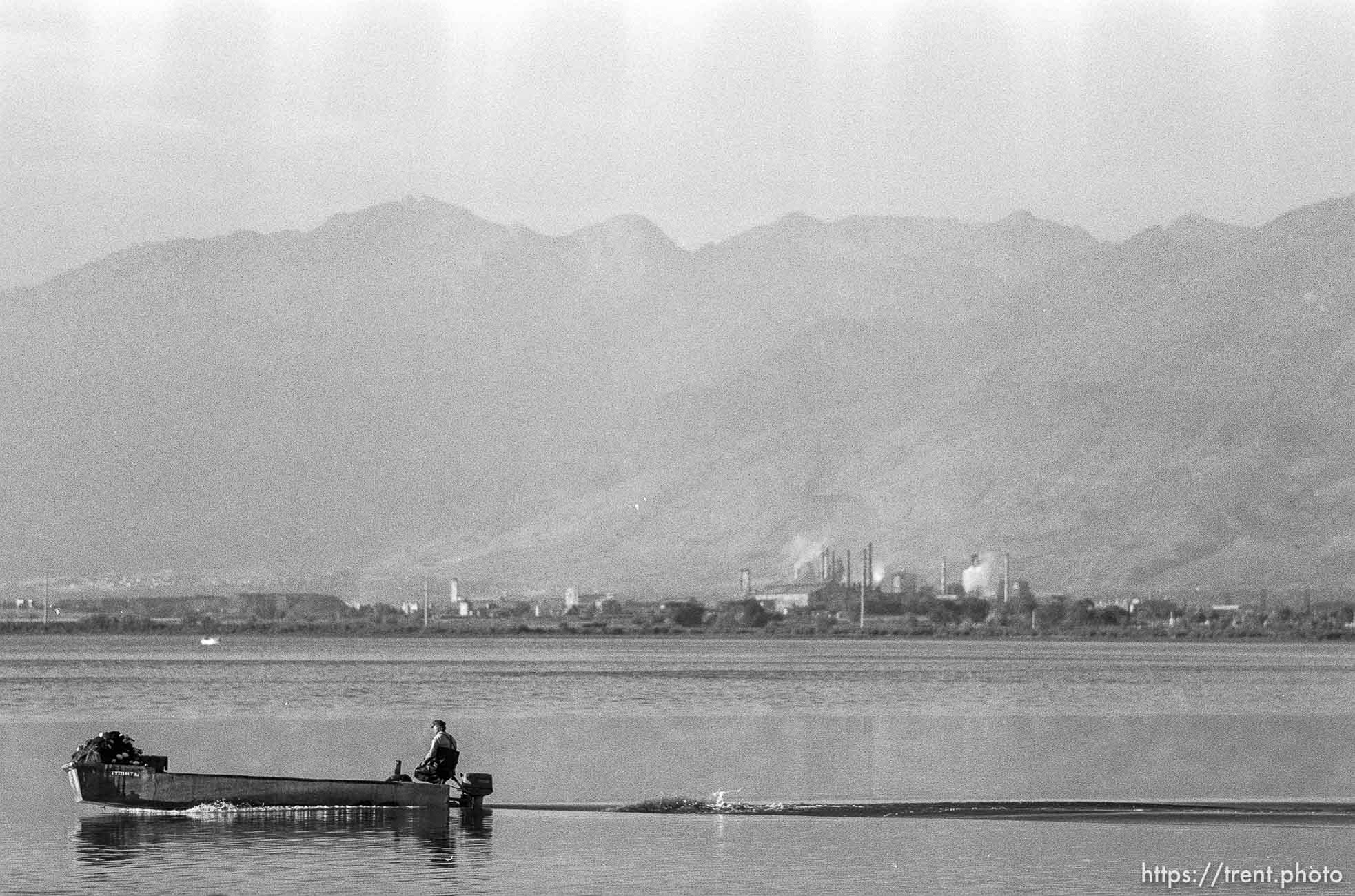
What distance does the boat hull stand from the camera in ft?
183

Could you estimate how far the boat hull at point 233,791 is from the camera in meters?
55.8

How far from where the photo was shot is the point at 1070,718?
104m

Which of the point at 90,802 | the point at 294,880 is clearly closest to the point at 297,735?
the point at 90,802

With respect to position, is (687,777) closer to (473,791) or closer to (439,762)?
(473,791)

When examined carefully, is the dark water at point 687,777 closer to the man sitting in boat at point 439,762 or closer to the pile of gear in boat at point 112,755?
the man sitting in boat at point 439,762

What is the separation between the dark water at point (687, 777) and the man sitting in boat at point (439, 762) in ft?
3.44

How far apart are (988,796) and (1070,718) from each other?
41475 millimetres

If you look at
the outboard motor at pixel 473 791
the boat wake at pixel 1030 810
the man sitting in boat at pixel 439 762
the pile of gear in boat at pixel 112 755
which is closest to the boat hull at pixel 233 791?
the pile of gear in boat at pixel 112 755

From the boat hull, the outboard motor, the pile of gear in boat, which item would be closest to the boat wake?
the outboard motor

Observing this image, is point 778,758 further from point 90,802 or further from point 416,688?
point 416,688

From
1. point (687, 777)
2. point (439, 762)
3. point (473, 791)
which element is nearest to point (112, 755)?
point (439, 762)

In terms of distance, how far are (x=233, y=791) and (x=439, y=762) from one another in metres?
4.65

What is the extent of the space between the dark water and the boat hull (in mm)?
423

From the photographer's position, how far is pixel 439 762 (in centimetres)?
5597
